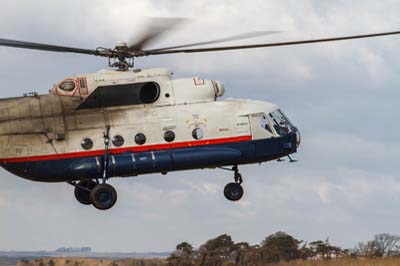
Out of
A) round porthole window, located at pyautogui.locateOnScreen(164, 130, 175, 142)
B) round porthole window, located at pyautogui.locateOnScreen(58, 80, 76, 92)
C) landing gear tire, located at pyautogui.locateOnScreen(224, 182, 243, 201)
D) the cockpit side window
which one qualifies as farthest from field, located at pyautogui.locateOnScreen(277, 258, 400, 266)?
round porthole window, located at pyautogui.locateOnScreen(58, 80, 76, 92)

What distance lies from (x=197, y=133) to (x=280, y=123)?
271cm

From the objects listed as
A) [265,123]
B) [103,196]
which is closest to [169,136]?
[103,196]

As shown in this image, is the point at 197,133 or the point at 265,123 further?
the point at 265,123

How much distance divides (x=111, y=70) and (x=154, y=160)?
8.98ft

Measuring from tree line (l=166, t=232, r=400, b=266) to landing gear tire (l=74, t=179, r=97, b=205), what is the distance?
7860mm

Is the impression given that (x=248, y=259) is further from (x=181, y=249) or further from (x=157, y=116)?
(x=157, y=116)

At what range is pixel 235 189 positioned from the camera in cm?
3041

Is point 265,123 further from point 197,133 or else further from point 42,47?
point 42,47

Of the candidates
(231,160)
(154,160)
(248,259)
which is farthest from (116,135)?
(248,259)

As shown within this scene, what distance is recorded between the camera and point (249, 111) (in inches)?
1163

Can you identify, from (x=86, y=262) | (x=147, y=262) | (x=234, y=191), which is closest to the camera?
(x=234, y=191)

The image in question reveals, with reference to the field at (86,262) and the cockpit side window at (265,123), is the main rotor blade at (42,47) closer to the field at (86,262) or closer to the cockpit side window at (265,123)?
the cockpit side window at (265,123)

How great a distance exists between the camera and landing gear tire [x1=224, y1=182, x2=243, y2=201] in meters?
30.4

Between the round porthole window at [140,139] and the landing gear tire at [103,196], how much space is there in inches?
55.9
